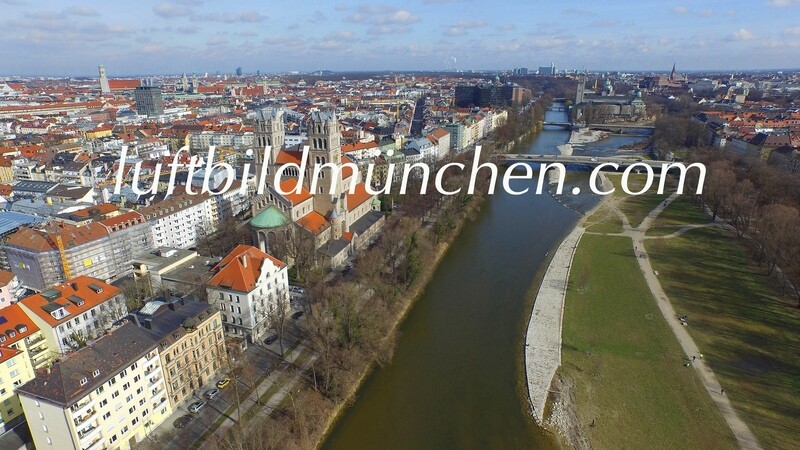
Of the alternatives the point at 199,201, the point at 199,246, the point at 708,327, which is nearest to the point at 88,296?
the point at 199,246

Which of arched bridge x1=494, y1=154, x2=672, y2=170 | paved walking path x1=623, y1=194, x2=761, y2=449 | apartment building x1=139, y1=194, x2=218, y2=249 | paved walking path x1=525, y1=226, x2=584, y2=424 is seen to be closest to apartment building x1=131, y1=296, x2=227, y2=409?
paved walking path x1=525, y1=226, x2=584, y2=424

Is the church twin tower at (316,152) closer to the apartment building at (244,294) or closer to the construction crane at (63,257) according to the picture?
the apartment building at (244,294)

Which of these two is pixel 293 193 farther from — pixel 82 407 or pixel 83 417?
pixel 83 417

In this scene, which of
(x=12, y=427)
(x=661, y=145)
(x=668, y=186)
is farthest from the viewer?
(x=661, y=145)

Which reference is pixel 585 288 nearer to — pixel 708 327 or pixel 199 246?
pixel 708 327

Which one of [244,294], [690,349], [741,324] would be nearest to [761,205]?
[741,324]

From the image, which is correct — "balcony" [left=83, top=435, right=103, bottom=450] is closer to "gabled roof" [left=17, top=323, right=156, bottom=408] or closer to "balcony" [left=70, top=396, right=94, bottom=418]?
"balcony" [left=70, top=396, right=94, bottom=418]

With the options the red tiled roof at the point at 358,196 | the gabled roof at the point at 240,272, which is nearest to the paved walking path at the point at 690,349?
the gabled roof at the point at 240,272
